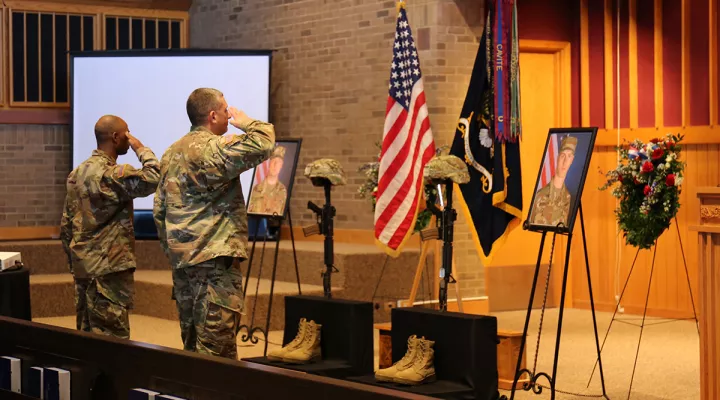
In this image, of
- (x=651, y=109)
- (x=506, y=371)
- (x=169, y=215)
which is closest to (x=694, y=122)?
(x=651, y=109)

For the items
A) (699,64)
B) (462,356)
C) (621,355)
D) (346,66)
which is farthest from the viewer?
(346,66)

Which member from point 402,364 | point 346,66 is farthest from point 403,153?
point 346,66

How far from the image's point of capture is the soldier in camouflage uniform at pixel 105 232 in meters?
6.46

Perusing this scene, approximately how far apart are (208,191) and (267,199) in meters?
2.92

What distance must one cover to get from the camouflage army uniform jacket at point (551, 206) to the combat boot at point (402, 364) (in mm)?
1002

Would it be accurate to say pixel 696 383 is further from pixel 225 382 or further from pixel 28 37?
pixel 28 37

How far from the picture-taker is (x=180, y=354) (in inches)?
159

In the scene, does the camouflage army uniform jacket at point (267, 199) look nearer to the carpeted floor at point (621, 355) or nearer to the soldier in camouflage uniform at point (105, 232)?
the soldier in camouflage uniform at point (105, 232)

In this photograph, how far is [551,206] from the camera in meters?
6.41

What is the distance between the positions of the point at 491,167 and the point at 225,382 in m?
4.08

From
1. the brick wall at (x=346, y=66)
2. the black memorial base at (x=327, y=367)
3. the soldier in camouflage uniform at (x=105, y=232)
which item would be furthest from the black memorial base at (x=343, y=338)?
the brick wall at (x=346, y=66)

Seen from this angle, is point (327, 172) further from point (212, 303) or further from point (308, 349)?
point (212, 303)

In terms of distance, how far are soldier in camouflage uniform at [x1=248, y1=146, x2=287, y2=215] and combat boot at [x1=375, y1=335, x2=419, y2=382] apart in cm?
241

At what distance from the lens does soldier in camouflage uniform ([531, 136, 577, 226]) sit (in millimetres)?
6340
